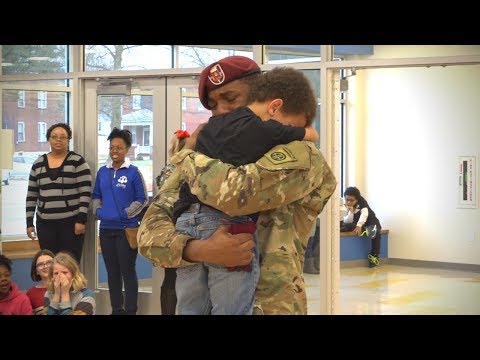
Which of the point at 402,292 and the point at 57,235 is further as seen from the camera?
the point at 402,292

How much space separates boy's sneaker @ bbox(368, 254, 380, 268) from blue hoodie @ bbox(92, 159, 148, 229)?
1.99 metres

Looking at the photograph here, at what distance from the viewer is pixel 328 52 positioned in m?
6.09

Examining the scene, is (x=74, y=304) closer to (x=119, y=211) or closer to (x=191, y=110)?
(x=119, y=211)

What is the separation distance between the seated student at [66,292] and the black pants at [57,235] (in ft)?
5.15

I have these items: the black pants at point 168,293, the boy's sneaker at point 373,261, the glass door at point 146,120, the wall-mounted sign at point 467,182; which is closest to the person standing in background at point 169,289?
the black pants at point 168,293

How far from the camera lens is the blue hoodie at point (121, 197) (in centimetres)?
674

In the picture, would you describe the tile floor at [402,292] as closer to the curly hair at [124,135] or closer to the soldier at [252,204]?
the curly hair at [124,135]

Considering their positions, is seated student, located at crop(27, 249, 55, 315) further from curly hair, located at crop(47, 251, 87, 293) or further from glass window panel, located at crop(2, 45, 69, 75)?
glass window panel, located at crop(2, 45, 69, 75)

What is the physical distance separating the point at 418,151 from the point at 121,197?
134 inches

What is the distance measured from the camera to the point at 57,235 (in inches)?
274

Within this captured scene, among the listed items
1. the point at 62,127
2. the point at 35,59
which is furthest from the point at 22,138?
the point at 35,59

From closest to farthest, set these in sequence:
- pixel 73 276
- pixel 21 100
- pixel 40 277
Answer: pixel 73 276
pixel 40 277
pixel 21 100
